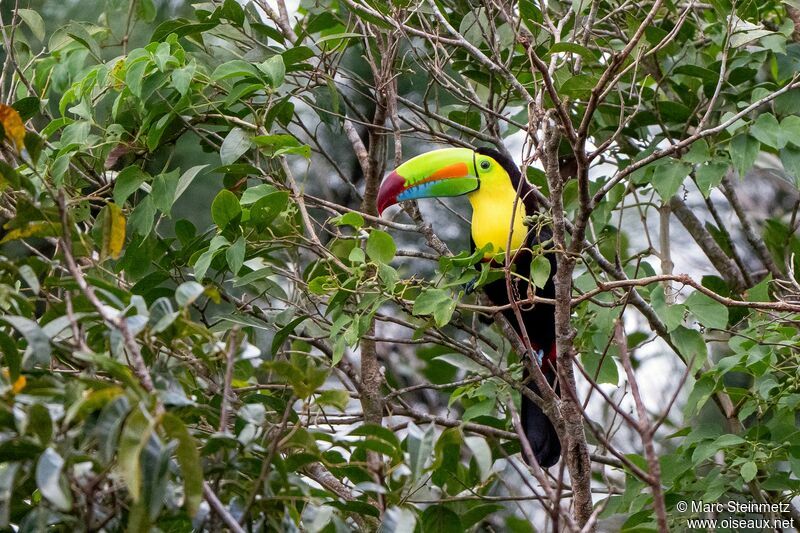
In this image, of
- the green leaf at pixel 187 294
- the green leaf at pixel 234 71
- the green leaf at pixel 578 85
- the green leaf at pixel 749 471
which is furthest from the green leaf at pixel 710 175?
the green leaf at pixel 187 294

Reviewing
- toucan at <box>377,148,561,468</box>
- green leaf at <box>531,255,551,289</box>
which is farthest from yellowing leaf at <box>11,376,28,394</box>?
toucan at <box>377,148,561,468</box>

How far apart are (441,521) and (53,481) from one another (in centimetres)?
85

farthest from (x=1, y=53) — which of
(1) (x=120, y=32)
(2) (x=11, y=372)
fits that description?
(2) (x=11, y=372)

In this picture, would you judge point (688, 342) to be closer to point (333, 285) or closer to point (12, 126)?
point (333, 285)

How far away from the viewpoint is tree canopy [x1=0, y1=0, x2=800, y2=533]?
1247 mm

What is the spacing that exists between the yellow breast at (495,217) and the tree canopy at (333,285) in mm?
181

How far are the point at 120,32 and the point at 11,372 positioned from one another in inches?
81.1

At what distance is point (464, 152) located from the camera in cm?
287

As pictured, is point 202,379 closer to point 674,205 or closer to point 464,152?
point 464,152

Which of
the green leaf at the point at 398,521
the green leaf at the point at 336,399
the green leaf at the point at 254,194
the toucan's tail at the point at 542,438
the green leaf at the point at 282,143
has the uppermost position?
the green leaf at the point at 282,143

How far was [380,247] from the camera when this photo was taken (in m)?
1.97

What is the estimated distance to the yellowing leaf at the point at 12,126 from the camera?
139 centimetres

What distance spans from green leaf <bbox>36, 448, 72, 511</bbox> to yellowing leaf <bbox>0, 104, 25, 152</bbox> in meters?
0.55

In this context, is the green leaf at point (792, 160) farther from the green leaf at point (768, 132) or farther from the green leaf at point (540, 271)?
the green leaf at point (540, 271)
